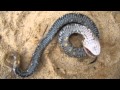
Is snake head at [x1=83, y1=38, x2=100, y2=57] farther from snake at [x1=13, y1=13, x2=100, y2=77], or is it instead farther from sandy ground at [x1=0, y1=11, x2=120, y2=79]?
sandy ground at [x1=0, y1=11, x2=120, y2=79]

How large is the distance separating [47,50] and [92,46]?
0.51 metres

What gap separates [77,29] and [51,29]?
0.29 m

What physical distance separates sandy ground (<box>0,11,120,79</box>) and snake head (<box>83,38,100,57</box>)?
0.39 ft

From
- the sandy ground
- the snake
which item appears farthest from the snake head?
the sandy ground

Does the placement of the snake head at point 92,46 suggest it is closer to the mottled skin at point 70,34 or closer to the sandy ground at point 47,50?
the mottled skin at point 70,34

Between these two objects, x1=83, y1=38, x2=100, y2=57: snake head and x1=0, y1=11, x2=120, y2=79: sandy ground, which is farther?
x1=0, y1=11, x2=120, y2=79: sandy ground

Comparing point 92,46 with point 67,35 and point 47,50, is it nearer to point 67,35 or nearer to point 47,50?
point 67,35

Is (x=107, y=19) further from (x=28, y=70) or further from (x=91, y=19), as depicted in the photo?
(x=28, y=70)

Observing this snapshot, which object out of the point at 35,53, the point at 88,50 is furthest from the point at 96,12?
the point at 35,53

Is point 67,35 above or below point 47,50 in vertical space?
above

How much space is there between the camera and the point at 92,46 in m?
4.53

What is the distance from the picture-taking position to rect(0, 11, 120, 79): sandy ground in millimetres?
4637

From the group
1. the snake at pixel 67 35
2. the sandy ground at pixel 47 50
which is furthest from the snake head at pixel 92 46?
the sandy ground at pixel 47 50

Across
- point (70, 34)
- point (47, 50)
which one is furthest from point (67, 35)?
point (47, 50)
